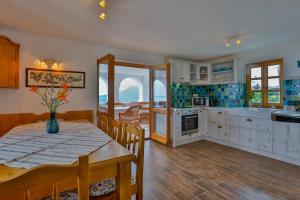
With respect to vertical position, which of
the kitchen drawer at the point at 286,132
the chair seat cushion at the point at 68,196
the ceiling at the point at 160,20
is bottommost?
the chair seat cushion at the point at 68,196

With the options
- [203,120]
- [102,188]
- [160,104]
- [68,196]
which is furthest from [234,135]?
[68,196]

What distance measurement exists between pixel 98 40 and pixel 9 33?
141 centimetres

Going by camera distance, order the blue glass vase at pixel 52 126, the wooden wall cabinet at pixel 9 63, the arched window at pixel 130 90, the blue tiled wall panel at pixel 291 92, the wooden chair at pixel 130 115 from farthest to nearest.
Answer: the arched window at pixel 130 90
the wooden chair at pixel 130 115
the blue tiled wall panel at pixel 291 92
the wooden wall cabinet at pixel 9 63
the blue glass vase at pixel 52 126

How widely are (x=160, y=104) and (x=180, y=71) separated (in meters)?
1.03

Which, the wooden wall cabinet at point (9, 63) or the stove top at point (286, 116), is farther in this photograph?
the stove top at point (286, 116)

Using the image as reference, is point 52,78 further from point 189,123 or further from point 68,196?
point 189,123

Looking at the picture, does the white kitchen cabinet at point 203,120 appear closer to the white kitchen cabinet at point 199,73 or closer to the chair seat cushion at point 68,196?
the white kitchen cabinet at point 199,73

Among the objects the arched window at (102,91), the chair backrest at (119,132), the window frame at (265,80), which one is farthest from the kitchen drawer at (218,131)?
the chair backrest at (119,132)

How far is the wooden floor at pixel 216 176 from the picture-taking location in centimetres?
195

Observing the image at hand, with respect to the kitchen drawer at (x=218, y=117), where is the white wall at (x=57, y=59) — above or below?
above

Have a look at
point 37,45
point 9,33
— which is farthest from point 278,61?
point 9,33

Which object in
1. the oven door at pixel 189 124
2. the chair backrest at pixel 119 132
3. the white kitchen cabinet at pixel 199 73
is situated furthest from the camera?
the white kitchen cabinet at pixel 199 73

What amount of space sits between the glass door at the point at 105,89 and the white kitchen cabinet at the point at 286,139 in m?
2.91

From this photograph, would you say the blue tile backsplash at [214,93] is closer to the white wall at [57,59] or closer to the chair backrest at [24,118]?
the white wall at [57,59]
